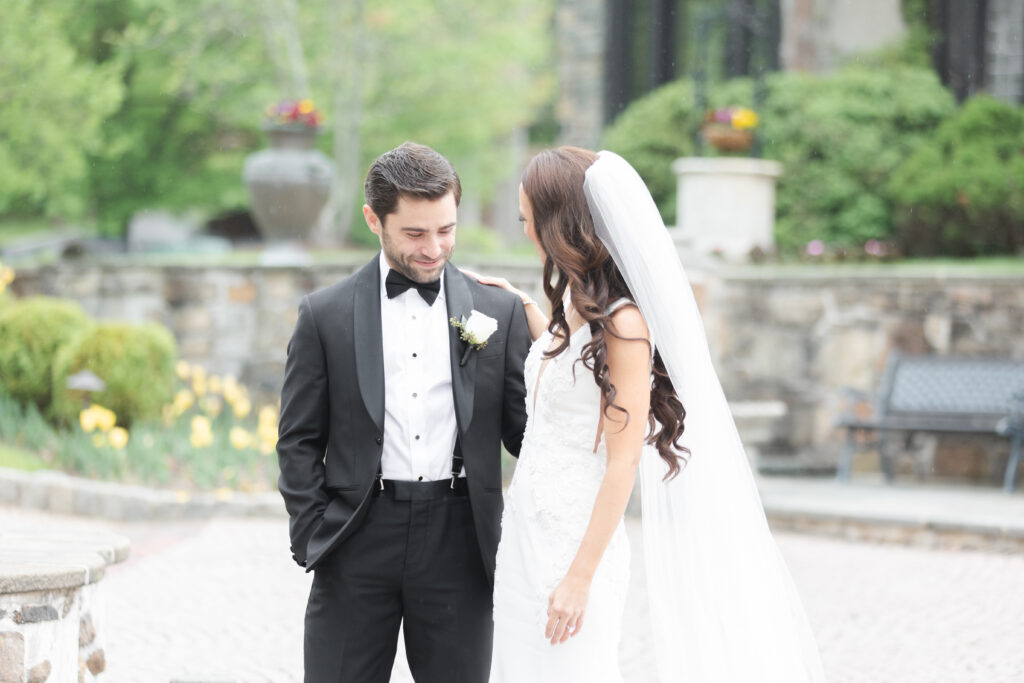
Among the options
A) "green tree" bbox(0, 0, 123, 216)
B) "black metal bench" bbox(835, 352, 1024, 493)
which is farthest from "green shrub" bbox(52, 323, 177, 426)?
"black metal bench" bbox(835, 352, 1024, 493)

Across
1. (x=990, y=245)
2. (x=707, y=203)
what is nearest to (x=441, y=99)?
(x=707, y=203)

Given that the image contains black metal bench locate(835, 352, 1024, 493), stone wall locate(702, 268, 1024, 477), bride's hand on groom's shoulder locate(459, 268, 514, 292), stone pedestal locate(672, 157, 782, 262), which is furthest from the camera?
stone pedestal locate(672, 157, 782, 262)

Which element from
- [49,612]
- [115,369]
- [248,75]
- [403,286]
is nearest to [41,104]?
[115,369]

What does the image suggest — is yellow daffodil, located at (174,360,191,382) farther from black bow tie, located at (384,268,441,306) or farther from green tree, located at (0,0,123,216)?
black bow tie, located at (384,268,441,306)

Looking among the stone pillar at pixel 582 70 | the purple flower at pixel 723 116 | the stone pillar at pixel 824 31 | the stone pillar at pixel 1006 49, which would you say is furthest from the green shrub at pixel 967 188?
the stone pillar at pixel 582 70

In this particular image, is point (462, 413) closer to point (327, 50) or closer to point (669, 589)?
point (669, 589)

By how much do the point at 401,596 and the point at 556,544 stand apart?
0.41 metres

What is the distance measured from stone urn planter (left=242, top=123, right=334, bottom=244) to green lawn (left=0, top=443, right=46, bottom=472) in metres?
3.93

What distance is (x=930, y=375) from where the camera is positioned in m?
10.8

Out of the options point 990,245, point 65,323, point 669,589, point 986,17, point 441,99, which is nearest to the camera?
point 669,589

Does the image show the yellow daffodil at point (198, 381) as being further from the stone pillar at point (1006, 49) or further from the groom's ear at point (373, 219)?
the stone pillar at point (1006, 49)

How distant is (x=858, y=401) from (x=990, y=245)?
2.57 meters

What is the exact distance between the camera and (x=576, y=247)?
10.1ft

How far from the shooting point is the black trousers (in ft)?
10.4
